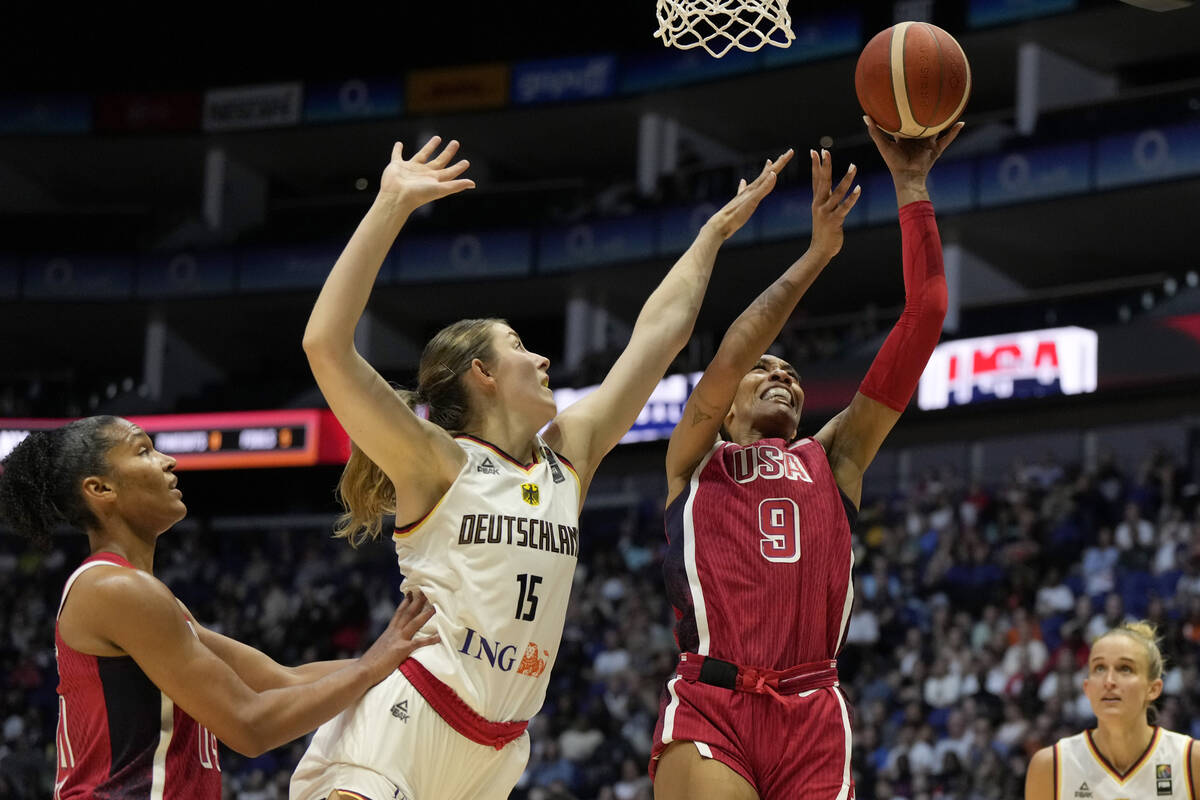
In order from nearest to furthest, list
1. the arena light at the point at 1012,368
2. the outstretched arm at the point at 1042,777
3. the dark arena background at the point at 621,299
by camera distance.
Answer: the outstretched arm at the point at 1042,777, the dark arena background at the point at 621,299, the arena light at the point at 1012,368

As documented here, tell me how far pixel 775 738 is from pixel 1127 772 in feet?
6.96

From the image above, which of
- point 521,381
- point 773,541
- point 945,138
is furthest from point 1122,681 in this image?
point 521,381

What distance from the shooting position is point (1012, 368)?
56.2ft

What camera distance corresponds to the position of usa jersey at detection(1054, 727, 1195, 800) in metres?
5.44

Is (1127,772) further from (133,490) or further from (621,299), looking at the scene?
(621,299)

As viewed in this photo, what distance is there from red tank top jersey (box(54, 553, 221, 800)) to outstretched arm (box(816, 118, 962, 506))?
2195 millimetres

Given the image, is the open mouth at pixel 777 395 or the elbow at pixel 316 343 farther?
the open mouth at pixel 777 395

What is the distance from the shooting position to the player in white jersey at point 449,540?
3.44 metres

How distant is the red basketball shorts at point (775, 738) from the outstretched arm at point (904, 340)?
0.74m

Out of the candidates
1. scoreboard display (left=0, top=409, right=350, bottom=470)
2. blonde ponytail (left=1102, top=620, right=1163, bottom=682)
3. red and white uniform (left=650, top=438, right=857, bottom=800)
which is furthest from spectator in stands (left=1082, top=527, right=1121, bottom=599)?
scoreboard display (left=0, top=409, right=350, bottom=470)

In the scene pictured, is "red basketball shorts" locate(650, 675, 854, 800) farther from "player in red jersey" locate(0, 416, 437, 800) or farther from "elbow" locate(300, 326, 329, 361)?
"elbow" locate(300, 326, 329, 361)

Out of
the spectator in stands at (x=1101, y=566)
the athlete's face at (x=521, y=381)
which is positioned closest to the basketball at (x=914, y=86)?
the athlete's face at (x=521, y=381)

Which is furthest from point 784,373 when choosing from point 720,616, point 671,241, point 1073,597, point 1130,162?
point 671,241

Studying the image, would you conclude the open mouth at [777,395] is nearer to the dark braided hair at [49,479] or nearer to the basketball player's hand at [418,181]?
the basketball player's hand at [418,181]
